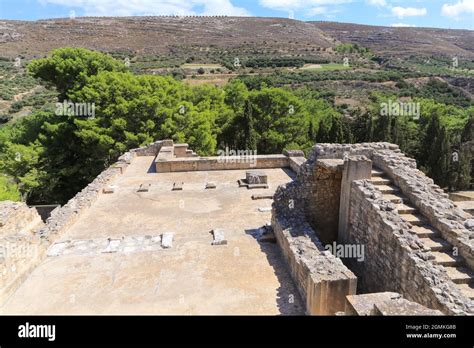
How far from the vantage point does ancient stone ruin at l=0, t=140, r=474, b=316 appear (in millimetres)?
6160

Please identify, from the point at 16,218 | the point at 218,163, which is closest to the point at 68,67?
the point at 218,163

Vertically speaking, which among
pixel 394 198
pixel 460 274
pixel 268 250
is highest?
pixel 394 198

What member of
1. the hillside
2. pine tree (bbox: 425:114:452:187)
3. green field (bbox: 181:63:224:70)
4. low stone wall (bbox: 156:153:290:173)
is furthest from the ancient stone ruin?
the hillside

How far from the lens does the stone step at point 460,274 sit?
5.92m

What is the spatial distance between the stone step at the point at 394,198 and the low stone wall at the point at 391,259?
333 millimetres

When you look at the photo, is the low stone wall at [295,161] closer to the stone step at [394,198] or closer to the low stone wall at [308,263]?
the low stone wall at [308,263]

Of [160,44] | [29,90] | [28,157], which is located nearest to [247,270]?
[28,157]

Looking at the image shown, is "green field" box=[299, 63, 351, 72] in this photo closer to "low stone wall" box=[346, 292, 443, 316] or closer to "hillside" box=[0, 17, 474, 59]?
"hillside" box=[0, 17, 474, 59]

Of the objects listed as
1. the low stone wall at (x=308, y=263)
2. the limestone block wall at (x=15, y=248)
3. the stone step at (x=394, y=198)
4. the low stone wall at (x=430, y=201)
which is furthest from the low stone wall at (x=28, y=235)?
the low stone wall at (x=430, y=201)

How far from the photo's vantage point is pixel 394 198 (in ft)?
26.3

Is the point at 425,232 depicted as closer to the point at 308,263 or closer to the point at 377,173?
the point at 377,173

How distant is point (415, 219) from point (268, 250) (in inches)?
124
